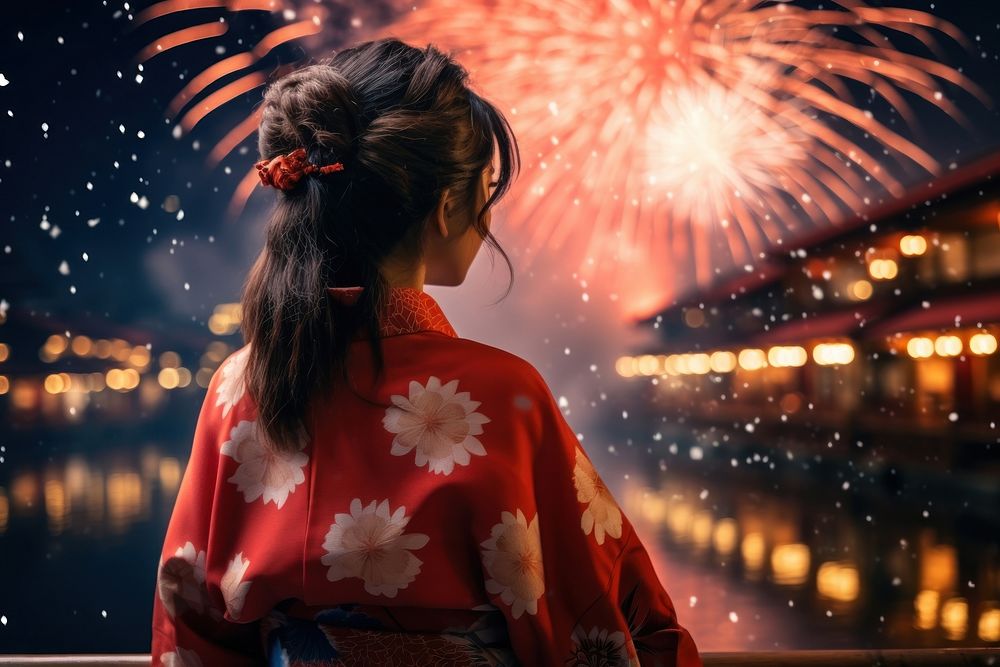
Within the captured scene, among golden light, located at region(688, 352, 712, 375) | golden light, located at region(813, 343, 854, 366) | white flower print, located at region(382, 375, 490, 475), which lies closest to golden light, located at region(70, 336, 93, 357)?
golden light, located at region(813, 343, 854, 366)

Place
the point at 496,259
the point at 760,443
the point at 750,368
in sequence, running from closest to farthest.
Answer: the point at 496,259
the point at 750,368
the point at 760,443

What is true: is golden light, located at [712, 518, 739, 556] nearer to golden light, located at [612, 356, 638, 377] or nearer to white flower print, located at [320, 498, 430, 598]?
golden light, located at [612, 356, 638, 377]

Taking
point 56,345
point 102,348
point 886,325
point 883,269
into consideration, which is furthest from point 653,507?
point 56,345

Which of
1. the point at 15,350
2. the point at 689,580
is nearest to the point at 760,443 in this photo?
the point at 689,580

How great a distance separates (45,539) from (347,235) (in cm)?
1877

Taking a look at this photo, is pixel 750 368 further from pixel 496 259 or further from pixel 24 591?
pixel 496 259

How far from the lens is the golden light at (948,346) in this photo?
9406 millimetres

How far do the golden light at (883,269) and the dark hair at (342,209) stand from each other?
11786 mm

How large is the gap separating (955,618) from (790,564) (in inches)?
175

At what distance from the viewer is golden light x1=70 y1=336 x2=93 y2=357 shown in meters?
9.34

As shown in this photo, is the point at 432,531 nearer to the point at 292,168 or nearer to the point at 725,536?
the point at 292,168

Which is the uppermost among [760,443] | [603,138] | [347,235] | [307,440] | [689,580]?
[347,235]

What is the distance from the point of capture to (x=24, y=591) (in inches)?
454

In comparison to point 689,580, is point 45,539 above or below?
below
